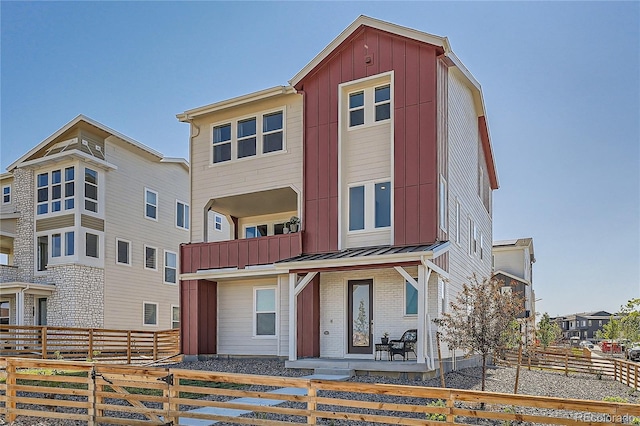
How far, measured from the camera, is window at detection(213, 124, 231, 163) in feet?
67.2

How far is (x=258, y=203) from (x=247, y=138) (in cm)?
232

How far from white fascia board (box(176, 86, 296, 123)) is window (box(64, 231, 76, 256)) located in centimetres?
822

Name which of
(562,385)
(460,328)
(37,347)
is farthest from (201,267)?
(562,385)

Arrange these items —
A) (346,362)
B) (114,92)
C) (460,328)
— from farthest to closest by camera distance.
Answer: (114,92) < (346,362) < (460,328)

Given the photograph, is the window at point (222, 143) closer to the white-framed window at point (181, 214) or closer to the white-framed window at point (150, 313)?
the white-framed window at point (150, 313)

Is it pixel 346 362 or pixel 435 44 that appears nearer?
pixel 346 362

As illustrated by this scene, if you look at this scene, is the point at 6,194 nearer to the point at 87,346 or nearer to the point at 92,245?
the point at 92,245

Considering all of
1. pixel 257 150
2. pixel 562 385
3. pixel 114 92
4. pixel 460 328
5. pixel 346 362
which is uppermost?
pixel 114 92

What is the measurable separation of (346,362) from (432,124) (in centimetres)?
686

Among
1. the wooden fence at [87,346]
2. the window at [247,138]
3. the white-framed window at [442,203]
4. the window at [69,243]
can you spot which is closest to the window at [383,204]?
the white-framed window at [442,203]

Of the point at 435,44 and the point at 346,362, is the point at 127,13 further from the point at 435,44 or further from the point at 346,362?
the point at 346,362

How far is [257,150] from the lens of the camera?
1986 centimetres

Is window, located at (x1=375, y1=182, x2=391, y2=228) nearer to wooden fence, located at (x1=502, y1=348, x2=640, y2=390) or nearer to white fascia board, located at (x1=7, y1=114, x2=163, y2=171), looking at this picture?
wooden fence, located at (x1=502, y1=348, x2=640, y2=390)

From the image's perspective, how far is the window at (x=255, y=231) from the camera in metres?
22.3
